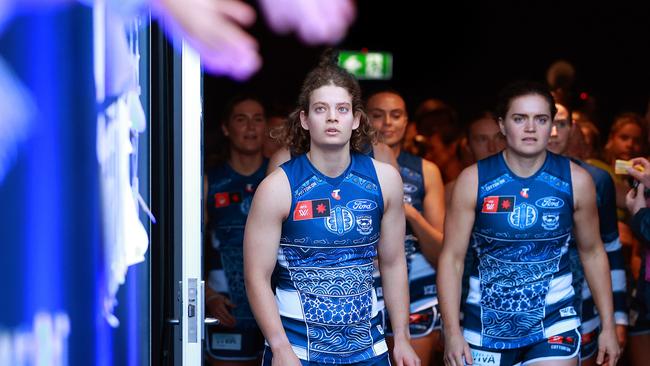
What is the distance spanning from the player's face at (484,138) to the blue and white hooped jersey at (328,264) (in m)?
2.68

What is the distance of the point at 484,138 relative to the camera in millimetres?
6496

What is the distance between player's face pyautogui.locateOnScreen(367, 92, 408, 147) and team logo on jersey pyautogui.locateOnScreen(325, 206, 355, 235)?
1778mm

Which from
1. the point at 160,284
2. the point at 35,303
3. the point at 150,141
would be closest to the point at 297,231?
the point at 160,284

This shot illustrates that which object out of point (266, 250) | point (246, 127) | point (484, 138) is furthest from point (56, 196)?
point (484, 138)

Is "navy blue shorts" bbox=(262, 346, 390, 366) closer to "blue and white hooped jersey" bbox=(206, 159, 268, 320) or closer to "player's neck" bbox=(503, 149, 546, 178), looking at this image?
"player's neck" bbox=(503, 149, 546, 178)

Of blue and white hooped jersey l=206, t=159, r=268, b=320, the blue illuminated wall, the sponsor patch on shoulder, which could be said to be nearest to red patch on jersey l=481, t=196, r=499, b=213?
the sponsor patch on shoulder

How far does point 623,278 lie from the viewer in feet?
16.6

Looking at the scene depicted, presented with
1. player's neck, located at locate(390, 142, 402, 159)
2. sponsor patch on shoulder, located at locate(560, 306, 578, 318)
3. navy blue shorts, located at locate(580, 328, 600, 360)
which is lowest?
navy blue shorts, located at locate(580, 328, 600, 360)

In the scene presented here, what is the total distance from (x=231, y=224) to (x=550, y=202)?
6.11 feet

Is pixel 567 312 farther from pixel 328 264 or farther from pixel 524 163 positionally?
pixel 328 264

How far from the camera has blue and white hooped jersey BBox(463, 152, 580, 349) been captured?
4.30 meters

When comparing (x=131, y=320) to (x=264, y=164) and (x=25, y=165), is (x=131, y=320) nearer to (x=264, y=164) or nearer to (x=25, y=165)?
(x=25, y=165)

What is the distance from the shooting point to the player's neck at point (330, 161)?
3.81 meters

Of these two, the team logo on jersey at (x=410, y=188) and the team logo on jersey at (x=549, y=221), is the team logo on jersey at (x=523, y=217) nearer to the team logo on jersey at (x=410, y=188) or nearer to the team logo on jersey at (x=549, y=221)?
the team logo on jersey at (x=549, y=221)
